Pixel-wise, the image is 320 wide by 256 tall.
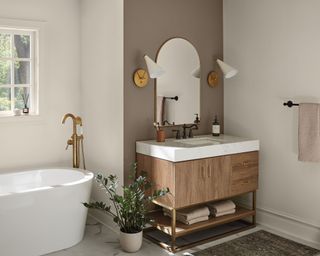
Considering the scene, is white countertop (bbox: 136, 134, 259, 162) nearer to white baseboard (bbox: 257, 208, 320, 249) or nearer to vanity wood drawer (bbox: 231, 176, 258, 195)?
vanity wood drawer (bbox: 231, 176, 258, 195)

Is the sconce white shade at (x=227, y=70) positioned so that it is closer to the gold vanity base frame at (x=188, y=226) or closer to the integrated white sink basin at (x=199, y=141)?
the integrated white sink basin at (x=199, y=141)

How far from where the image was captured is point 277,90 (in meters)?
4.05

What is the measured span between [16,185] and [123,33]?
1724 millimetres

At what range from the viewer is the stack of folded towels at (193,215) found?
12.4 feet

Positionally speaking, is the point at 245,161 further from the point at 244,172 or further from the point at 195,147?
the point at 195,147

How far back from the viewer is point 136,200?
350 cm

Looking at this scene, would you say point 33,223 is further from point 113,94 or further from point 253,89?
point 253,89

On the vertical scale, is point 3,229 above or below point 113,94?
below

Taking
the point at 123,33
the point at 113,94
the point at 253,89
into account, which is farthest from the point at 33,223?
the point at 253,89

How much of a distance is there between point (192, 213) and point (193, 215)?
0.9 inches

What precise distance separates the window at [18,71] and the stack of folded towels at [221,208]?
2.03 meters

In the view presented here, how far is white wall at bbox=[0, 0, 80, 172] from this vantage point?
4.13 meters

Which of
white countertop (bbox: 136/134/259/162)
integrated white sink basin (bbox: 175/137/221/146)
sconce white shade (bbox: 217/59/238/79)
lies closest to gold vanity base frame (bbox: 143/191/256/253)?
white countertop (bbox: 136/134/259/162)

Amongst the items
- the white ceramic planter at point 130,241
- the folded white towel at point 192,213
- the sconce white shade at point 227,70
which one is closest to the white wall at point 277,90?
the sconce white shade at point 227,70
